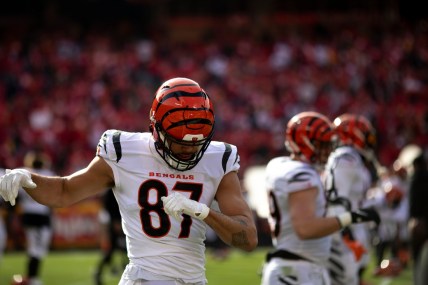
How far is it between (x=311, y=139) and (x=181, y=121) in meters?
1.74

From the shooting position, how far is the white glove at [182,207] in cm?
351

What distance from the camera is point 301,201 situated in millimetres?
4789

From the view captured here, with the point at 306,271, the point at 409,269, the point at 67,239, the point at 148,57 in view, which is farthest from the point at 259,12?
the point at 306,271

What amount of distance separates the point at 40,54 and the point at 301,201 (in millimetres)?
16999

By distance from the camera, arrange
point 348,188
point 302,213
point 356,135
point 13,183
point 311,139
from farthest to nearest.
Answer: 1. point 356,135
2. point 348,188
3. point 311,139
4. point 302,213
5. point 13,183

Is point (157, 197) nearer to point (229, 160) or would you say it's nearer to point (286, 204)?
point (229, 160)

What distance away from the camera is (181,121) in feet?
12.2

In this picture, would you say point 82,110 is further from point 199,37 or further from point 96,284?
point 96,284

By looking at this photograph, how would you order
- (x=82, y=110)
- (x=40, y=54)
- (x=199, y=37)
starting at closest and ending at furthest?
(x=82, y=110), (x=40, y=54), (x=199, y=37)

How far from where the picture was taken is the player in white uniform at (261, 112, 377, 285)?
4.79 m

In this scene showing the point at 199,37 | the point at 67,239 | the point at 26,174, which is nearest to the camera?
the point at 26,174

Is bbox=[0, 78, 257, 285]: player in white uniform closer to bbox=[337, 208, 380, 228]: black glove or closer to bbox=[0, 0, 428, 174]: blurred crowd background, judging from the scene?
bbox=[337, 208, 380, 228]: black glove

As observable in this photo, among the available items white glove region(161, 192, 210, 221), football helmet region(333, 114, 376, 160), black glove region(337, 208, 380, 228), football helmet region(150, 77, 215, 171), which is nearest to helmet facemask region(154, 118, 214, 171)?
football helmet region(150, 77, 215, 171)

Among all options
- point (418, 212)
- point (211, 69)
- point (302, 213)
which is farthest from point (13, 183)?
point (211, 69)
